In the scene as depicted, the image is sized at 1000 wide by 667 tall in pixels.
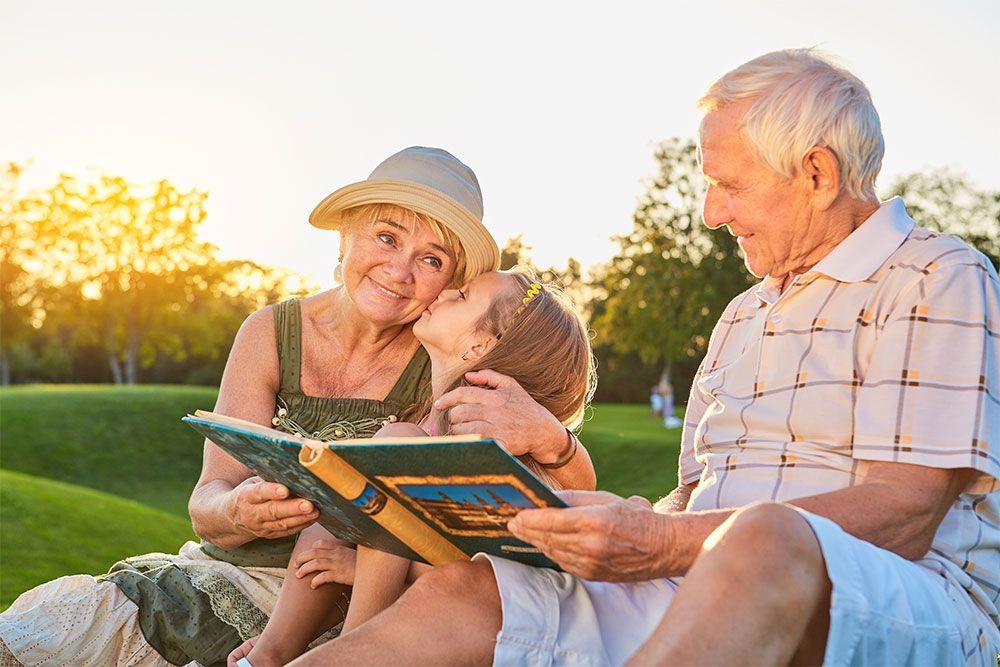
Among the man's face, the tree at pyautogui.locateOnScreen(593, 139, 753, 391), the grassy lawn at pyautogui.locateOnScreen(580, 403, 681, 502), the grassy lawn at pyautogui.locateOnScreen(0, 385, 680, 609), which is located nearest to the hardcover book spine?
the man's face

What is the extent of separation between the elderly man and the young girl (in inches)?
16.9

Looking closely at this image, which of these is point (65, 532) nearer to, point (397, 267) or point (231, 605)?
point (231, 605)

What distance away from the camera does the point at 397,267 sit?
3.82 metres

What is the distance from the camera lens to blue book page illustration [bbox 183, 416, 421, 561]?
2.52 m

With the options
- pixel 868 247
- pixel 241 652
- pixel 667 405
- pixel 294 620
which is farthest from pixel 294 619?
pixel 667 405

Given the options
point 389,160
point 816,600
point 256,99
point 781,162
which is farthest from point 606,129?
point 816,600

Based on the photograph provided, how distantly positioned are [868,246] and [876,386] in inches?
16.3

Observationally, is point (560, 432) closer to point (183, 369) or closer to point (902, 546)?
point (902, 546)

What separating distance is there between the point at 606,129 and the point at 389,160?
1130 cm

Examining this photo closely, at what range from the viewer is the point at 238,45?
1252cm

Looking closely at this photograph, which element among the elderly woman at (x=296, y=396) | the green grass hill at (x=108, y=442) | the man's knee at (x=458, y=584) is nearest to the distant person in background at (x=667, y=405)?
the green grass hill at (x=108, y=442)

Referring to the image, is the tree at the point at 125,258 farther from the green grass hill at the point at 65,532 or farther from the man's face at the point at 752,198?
the man's face at the point at 752,198

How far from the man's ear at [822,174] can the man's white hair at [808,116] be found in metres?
0.02

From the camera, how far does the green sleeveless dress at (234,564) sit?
3.67 meters
